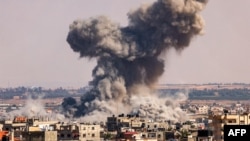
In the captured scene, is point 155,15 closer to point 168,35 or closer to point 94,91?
point 168,35

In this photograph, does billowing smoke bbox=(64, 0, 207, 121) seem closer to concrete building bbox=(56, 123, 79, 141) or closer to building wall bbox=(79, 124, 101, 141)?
building wall bbox=(79, 124, 101, 141)

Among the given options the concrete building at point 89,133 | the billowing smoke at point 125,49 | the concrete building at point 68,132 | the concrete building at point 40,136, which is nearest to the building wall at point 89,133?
the concrete building at point 89,133

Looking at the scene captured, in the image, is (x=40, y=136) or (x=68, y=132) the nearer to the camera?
(x=40, y=136)

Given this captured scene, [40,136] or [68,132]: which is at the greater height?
[68,132]

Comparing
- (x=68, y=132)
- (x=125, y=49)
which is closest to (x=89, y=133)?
(x=68, y=132)

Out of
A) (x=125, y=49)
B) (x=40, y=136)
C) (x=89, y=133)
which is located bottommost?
(x=40, y=136)

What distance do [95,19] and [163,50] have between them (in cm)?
1014

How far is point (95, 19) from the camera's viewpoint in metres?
149

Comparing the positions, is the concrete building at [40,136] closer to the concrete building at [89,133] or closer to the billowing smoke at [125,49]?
the concrete building at [89,133]

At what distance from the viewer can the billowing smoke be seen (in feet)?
476

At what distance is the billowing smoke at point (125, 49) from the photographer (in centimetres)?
14500

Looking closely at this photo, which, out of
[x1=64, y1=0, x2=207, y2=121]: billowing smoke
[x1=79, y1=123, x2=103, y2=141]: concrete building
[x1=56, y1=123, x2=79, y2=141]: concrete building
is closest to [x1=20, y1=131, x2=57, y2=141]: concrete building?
[x1=56, y1=123, x2=79, y2=141]: concrete building

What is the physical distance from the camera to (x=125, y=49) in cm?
14850

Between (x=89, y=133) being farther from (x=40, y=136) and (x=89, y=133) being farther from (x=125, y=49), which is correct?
(x=125, y=49)
